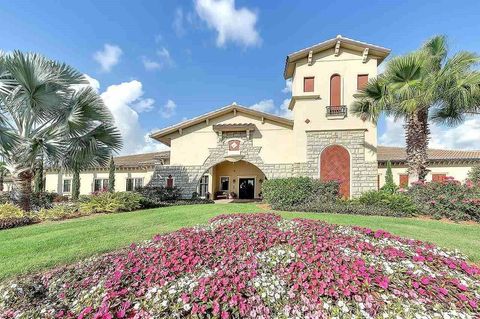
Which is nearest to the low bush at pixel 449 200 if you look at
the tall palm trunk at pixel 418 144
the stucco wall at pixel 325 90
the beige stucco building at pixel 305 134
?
the tall palm trunk at pixel 418 144

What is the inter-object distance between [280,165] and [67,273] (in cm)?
1447

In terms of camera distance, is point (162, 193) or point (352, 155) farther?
point (162, 193)

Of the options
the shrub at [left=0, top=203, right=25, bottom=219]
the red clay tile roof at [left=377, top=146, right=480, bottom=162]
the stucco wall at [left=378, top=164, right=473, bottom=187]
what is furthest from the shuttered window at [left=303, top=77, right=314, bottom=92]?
the shrub at [left=0, top=203, right=25, bottom=219]

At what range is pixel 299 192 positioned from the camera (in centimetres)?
1259

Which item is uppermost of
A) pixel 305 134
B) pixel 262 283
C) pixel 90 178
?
pixel 305 134

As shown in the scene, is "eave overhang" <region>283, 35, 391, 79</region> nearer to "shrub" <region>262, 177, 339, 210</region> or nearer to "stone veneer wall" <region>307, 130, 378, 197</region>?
"stone veneer wall" <region>307, 130, 378, 197</region>

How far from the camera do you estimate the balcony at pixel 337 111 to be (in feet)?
53.2

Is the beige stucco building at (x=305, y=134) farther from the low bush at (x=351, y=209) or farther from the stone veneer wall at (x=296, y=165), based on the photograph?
the low bush at (x=351, y=209)

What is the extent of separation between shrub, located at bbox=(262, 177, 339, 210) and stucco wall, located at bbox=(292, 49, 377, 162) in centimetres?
390

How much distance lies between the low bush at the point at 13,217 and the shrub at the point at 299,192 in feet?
32.1

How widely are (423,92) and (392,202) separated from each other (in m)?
5.25

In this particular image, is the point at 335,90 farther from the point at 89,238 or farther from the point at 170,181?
the point at 89,238

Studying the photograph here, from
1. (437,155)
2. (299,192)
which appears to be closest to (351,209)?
(299,192)

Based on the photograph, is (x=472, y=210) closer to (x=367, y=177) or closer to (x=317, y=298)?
(x=367, y=177)
